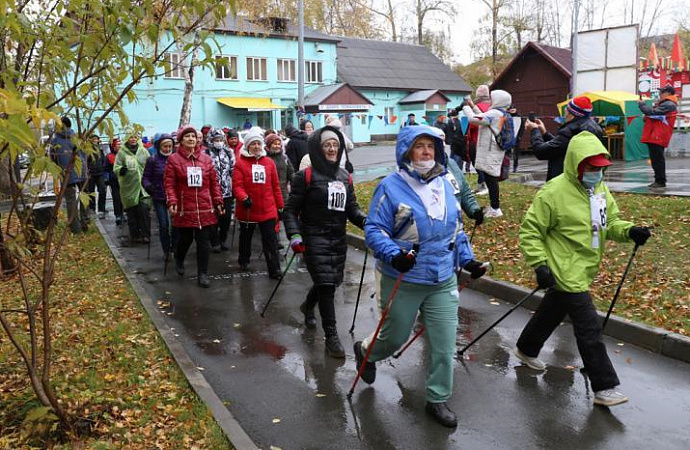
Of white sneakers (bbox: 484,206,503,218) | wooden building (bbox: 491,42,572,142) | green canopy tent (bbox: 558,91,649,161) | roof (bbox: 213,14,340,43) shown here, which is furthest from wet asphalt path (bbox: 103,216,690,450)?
roof (bbox: 213,14,340,43)

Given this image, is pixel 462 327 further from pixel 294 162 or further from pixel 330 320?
pixel 294 162

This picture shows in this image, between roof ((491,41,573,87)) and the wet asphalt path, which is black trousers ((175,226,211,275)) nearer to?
the wet asphalt path

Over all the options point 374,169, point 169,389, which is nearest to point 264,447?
point 169,389

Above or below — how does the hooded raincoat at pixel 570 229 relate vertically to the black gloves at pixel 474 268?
above

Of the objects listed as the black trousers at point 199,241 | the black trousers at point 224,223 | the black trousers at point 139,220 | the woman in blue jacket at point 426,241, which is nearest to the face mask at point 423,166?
the woman in blue jacket at point 426,241

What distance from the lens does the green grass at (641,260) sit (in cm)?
656

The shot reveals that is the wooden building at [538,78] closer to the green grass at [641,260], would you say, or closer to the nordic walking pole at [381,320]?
the green grass at [641,260]

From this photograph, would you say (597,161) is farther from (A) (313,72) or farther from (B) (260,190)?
(A) (313,72)

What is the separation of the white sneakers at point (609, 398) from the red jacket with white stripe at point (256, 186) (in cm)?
519

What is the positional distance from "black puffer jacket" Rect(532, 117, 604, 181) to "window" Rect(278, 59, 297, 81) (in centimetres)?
3974

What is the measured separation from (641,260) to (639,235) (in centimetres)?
350

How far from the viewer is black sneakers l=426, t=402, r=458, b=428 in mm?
4477

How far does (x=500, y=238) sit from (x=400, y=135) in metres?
5.59

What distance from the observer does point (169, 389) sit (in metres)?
5.13
